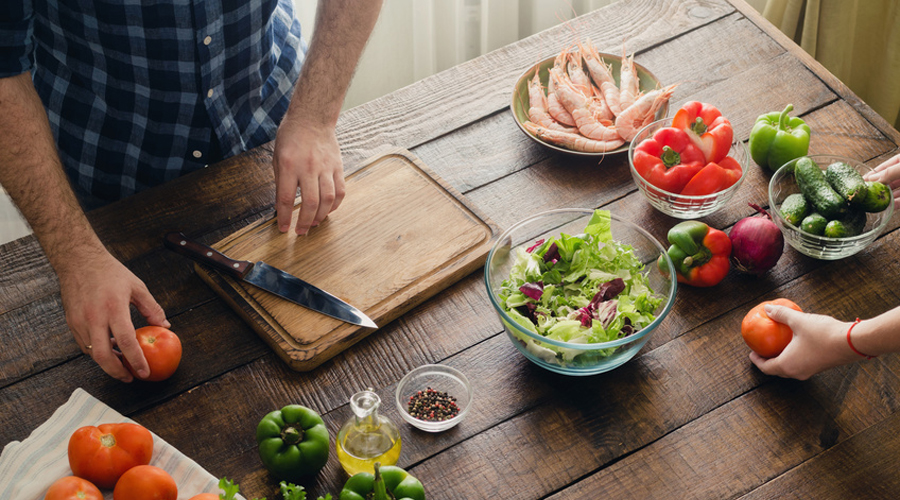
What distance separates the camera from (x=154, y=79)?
1789 mm

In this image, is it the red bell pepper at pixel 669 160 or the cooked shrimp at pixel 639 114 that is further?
the cooked shrimp at pixel 639 114

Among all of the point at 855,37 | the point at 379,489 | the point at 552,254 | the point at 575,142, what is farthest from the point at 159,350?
the point at 855,37

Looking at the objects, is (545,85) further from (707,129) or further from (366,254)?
(366,254)

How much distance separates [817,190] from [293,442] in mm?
1162

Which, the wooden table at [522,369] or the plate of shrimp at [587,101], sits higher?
the plate of shrimp at [587,101]

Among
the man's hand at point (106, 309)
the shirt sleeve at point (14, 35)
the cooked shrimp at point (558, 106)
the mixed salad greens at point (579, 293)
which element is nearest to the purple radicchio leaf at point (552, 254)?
the mixed salad greens at point (579, 293)

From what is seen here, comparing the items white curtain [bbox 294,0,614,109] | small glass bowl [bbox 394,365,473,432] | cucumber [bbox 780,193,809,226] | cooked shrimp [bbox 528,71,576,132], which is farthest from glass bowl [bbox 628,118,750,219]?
white curtain [bbox 294,0,614,109]

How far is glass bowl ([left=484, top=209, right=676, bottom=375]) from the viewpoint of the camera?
1360 mm

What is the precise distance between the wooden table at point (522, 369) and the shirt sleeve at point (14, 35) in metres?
0.37

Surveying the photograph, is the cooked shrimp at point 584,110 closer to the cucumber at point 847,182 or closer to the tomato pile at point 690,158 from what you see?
the tomato pile at point 690,158

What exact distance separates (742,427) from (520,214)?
2.16 feet

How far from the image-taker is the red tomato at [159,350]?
4.63 ft

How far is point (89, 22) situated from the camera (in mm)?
1658

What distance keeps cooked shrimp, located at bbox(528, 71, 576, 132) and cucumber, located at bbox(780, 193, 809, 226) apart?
1.76ft
